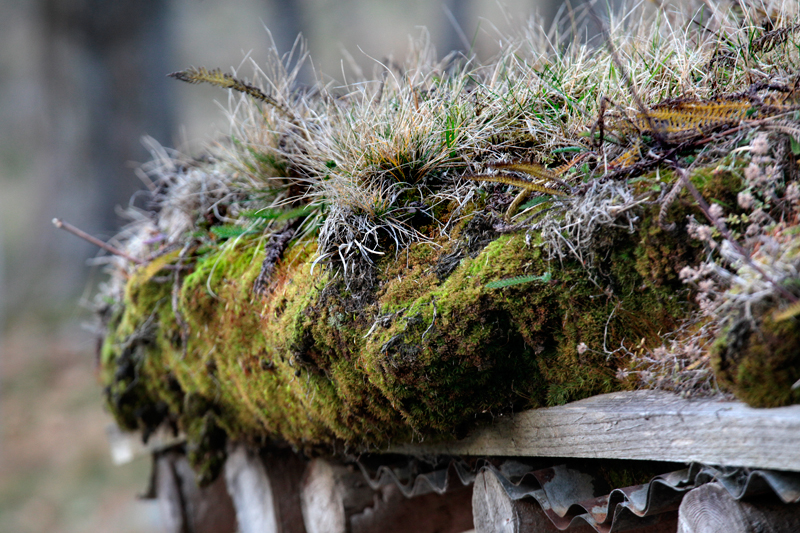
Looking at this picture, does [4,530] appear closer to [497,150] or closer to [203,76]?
[203,76]

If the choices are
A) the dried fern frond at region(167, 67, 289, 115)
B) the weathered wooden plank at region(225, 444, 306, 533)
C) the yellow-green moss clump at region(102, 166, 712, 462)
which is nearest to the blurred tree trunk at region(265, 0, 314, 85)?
the weathered wooden plank at region(225, 444, 306, 533)

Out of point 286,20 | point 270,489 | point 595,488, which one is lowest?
point 595,488

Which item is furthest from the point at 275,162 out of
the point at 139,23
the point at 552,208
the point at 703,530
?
the point at 139,23

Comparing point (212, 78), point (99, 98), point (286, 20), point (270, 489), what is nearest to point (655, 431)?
point (212, 78)

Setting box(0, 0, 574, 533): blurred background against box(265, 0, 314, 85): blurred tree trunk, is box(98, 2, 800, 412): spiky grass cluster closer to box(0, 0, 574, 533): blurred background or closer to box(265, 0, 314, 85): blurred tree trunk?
box(0, 0, 574, 533): blurred background

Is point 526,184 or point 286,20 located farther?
point 286,20

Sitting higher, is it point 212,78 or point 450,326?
point 212,78

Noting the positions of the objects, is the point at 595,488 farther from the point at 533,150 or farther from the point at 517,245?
the point at 533,150
